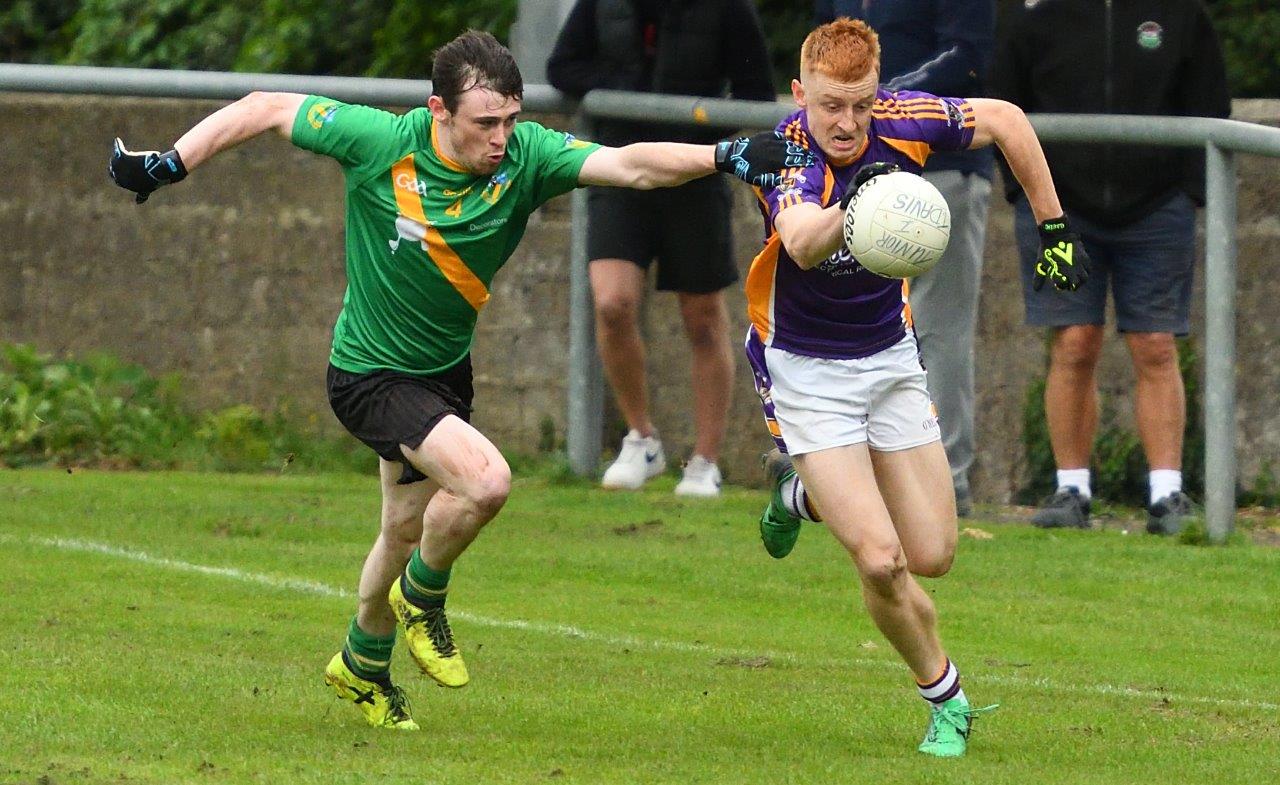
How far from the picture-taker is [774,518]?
26.7 ft

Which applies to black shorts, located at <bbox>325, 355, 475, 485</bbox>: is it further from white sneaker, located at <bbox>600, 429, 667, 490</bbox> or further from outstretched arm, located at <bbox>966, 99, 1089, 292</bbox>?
white sneaker, located at <bbox>600, 429, 667, 490</bbox>

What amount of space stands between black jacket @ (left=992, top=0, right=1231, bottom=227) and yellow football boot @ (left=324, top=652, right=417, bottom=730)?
4521 mm

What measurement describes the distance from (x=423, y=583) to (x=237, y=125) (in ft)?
4.84

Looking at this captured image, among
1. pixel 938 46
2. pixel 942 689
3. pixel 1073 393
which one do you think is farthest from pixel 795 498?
pixel 938 46

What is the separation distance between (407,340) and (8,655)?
1897 millimetres

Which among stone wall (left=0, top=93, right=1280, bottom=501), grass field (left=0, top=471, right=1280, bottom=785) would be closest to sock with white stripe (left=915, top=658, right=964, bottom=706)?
grass field (left=0, top=471, right=1280, bottom=785)

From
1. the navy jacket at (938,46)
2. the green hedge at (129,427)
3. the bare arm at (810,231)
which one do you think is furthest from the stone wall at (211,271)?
the bare arm at (810,231)

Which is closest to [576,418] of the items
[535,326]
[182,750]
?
[535,326]

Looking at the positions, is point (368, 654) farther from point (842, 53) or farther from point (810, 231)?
point (842, 53)

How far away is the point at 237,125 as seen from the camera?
6.98m

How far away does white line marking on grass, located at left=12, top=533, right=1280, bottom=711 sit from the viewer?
7.74m

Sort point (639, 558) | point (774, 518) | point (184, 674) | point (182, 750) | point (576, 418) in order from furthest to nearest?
point (576, 418), point (639, 558), point (774, 518), point (184, 674), point (182, 750)

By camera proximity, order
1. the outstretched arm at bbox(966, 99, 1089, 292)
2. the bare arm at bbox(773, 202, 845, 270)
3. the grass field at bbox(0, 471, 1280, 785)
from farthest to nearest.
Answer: the outstretched arm at bbox(966, 99, 1089, 292) → the grass field at bbox(0, 471, 1280, 785) → the bare arm at bbox(773, 202, 845, 270)

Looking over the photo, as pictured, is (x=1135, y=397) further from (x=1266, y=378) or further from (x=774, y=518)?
(x=774, y=518)
